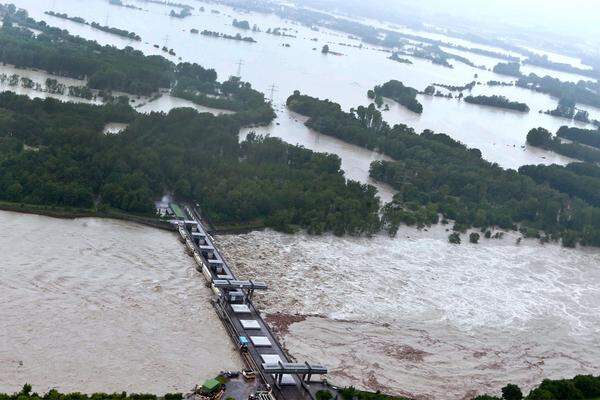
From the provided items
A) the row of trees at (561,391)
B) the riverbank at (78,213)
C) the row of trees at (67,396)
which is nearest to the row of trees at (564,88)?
the riverbank at (78,213)

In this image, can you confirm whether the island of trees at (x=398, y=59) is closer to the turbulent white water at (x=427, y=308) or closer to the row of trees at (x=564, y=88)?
the row of trees at (x=564, y=88)

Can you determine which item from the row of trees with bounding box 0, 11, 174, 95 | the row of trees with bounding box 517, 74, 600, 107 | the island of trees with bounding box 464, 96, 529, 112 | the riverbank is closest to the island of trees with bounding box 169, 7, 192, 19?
the row of trees with bounding box 0, 11, 174, 95

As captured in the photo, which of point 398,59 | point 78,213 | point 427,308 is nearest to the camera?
point 427,308

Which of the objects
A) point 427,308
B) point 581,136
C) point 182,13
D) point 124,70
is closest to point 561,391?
point 427,308

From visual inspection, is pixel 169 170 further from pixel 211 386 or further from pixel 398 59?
pixel 398 59

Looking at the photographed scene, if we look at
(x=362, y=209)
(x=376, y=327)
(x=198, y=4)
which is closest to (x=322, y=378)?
(x=376, y=327)

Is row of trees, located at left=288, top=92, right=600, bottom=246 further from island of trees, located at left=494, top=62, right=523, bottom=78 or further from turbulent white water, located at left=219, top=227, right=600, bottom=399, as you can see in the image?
island of trees, located at left=494, top=62, right=523, bottom=78
